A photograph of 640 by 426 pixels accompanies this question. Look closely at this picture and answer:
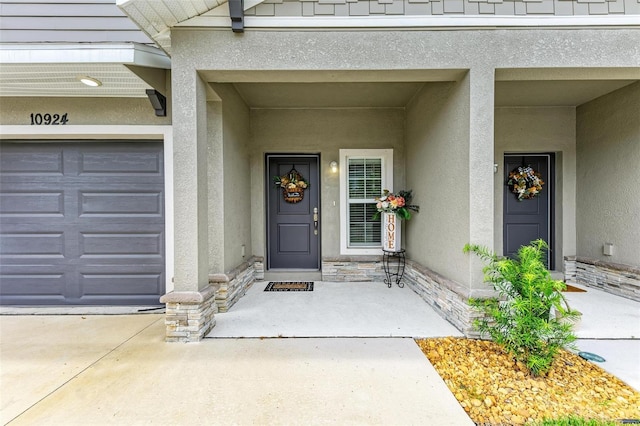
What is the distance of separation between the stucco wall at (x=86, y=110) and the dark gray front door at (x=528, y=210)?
5271 millimetres

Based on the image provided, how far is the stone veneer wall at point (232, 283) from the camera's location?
332 centimetres

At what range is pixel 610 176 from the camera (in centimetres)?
397

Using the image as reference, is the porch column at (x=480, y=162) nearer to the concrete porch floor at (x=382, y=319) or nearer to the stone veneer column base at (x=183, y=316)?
the concrete porch floor at (x=382, y=319)

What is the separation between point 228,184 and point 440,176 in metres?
2.60

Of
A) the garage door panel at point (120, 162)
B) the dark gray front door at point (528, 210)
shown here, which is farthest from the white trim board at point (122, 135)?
the dark gray front door at point (528, 210)

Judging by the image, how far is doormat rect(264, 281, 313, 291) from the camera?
13.9 ft

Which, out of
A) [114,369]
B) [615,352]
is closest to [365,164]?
[615,352]

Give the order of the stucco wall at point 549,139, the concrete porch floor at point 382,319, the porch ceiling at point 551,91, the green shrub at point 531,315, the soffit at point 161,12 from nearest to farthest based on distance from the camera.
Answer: the green shrub at point 531,315 → the soffit at point 161,12 → the concrete porch floor at point 382,319 → the porch ceiling at point 551,91 → the stucco wall at point 549,139

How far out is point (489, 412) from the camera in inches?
69.9

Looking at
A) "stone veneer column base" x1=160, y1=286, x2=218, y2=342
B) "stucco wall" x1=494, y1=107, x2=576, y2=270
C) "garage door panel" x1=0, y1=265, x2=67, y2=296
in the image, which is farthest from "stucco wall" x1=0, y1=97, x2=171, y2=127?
"stucco wall" x1=494, y1=107, x2=576, y2=270

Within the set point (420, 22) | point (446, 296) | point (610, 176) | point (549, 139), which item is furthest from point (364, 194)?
point (610, 176)

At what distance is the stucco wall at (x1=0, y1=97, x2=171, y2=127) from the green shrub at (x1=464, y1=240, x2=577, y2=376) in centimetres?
399

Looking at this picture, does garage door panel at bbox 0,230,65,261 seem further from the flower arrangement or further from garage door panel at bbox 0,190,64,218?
the flower arrangement

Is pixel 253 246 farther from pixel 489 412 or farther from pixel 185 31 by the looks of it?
pixel 489 412
